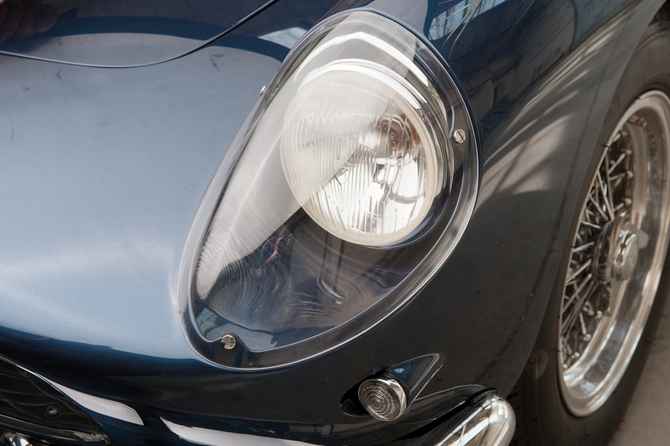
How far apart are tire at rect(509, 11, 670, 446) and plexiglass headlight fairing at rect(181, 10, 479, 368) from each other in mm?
312

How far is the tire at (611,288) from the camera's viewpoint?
3.21 feet

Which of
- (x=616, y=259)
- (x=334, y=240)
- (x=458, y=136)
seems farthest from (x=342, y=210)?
(x=616, y=259)

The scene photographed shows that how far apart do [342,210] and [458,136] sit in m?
0.18

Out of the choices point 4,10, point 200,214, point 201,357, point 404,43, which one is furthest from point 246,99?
point 4,10

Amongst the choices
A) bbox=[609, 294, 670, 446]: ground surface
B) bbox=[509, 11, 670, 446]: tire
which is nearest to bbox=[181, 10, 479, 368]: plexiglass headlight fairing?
bbox=[509, 11, 670, 446]: tire

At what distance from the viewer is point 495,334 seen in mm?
849

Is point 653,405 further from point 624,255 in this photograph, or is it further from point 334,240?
point 334,240

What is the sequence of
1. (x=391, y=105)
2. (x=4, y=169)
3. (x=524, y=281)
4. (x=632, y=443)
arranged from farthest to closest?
1. (x=632, y=443)
2. (x=4, y=169)
3. (x=524, y=281)
4. (x=391, y=105)

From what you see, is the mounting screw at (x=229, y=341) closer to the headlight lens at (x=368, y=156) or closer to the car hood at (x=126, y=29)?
the headlight lens at (x=368, y=156)

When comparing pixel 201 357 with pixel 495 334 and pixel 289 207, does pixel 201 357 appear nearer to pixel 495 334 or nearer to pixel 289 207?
pixel 289 207

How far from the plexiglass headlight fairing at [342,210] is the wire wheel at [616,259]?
588mm

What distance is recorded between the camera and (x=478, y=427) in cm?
82

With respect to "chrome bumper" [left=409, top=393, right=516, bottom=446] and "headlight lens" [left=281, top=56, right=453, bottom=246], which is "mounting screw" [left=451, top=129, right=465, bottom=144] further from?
"chrome bumper" [left=409, top=393, right=516, bottom=446]

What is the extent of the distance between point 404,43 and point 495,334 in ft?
1.44
